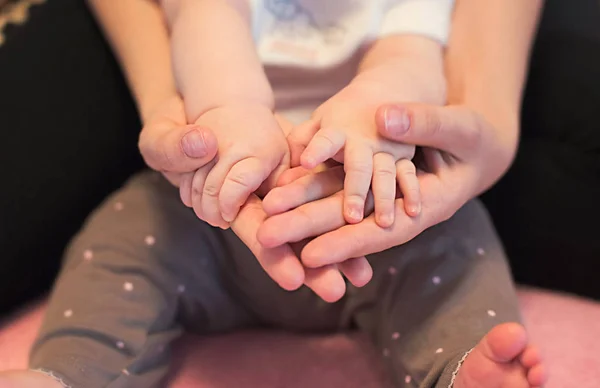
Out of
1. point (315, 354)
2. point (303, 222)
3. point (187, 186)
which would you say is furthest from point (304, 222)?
point (315, 354)

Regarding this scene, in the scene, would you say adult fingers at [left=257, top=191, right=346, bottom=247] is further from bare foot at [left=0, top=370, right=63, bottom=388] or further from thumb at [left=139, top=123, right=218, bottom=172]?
bare foot at [left=0, top=370, right=63, bottom=388]

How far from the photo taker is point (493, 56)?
63 cm

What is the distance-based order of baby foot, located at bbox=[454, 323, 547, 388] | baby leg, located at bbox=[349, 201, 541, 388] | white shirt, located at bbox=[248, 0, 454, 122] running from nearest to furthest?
baby foot, located at bbox=[454, 323, 547, 388]
baby leg, located at bbox=[349, 201, 541, 388]
white shirt, located at bbox=[248, 0, 454, 122]

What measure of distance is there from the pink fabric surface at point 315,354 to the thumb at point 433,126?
0.21m

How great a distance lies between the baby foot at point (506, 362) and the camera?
44cm

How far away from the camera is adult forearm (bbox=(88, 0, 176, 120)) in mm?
627

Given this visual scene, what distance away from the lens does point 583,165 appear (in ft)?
2.17

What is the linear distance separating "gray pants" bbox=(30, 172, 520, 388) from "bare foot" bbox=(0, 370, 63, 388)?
0.01 metres

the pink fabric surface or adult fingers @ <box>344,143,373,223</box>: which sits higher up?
adult fingers @ <box>344,143,373,223</box>

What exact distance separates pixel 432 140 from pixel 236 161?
5.4 inches

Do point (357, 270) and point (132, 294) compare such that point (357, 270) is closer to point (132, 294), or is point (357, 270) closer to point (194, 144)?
point (194, 144)

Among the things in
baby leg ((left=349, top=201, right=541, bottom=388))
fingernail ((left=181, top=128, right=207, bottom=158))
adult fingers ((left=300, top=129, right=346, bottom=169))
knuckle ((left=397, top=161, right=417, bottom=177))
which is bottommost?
baby leg ((left=349, top=201, right=541, bottom=388))

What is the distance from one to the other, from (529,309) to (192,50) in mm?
393

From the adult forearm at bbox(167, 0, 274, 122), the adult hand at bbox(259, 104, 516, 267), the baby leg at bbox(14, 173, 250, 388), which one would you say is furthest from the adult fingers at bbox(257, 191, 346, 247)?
the baby leg at bbox(14, 173, 250, 388)
